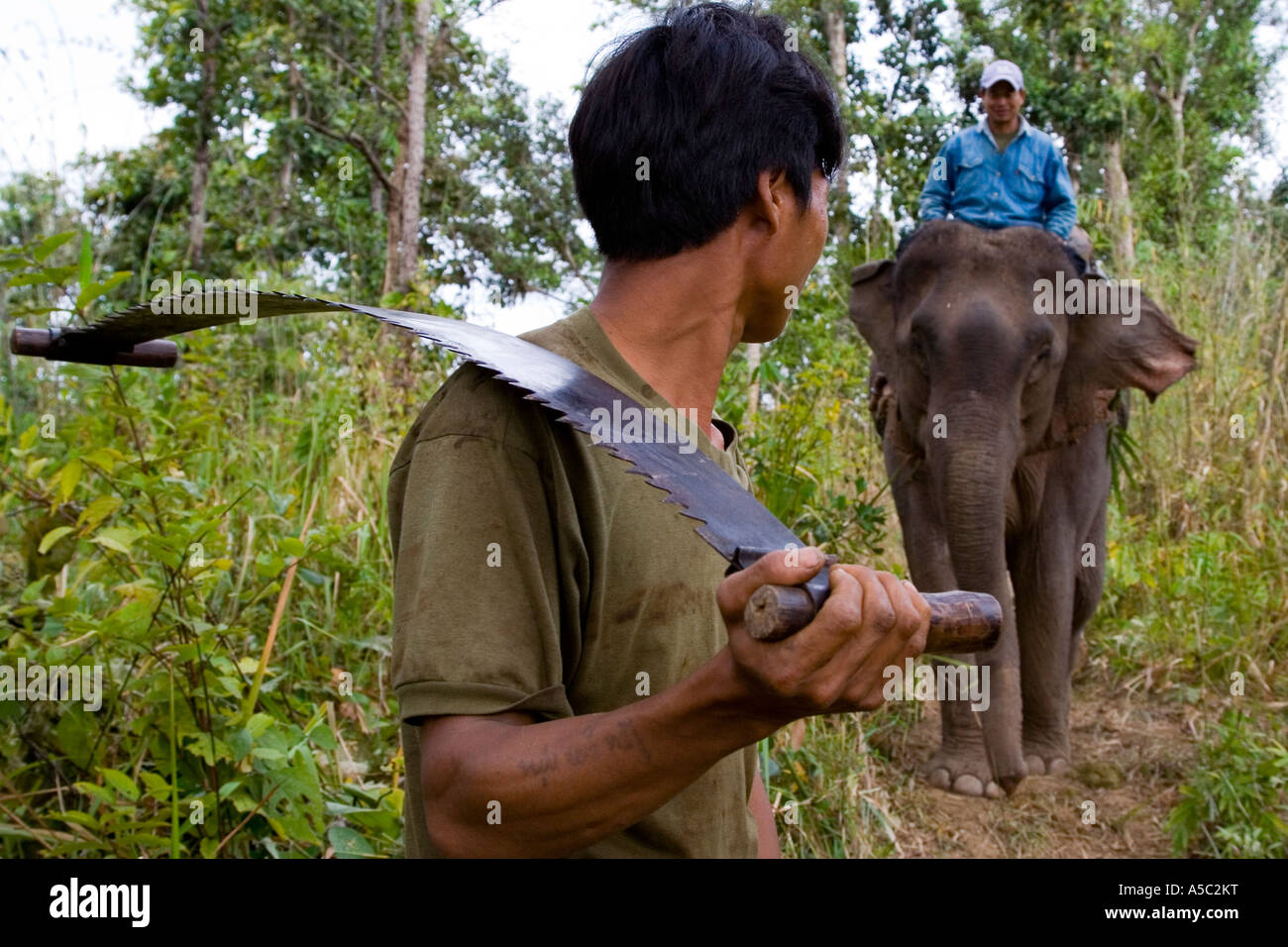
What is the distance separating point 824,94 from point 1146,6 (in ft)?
76.2

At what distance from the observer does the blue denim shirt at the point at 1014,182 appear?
19.6ft

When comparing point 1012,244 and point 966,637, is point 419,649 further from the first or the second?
point 1012,244

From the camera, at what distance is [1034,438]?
572cm

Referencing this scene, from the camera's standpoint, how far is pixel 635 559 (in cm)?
159

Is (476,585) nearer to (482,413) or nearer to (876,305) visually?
(482,413)

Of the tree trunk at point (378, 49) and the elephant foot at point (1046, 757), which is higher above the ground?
the tree trunk at point (378, 49)

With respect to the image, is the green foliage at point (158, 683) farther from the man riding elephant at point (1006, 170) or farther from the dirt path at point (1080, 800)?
the man riding elephant at point (1006, 170)

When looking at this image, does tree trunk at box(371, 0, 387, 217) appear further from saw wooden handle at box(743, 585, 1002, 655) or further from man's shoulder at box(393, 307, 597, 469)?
saw wooden handle at box(743, 585, 1002, 655)

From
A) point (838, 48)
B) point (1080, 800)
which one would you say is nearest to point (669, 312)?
point (1080, 800)

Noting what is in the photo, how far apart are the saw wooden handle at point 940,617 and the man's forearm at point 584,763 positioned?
0.36 feet

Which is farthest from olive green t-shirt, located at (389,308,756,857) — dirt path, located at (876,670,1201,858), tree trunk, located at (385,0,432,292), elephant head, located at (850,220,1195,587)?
tree trunk, located at (385,0,432,292)

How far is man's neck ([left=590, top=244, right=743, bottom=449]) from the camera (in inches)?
69.6

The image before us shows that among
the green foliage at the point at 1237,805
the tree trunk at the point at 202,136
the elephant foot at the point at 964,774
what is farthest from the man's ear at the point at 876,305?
the tree trunk at the point at 202,136

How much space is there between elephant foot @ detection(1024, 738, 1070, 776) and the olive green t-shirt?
14.2ft
